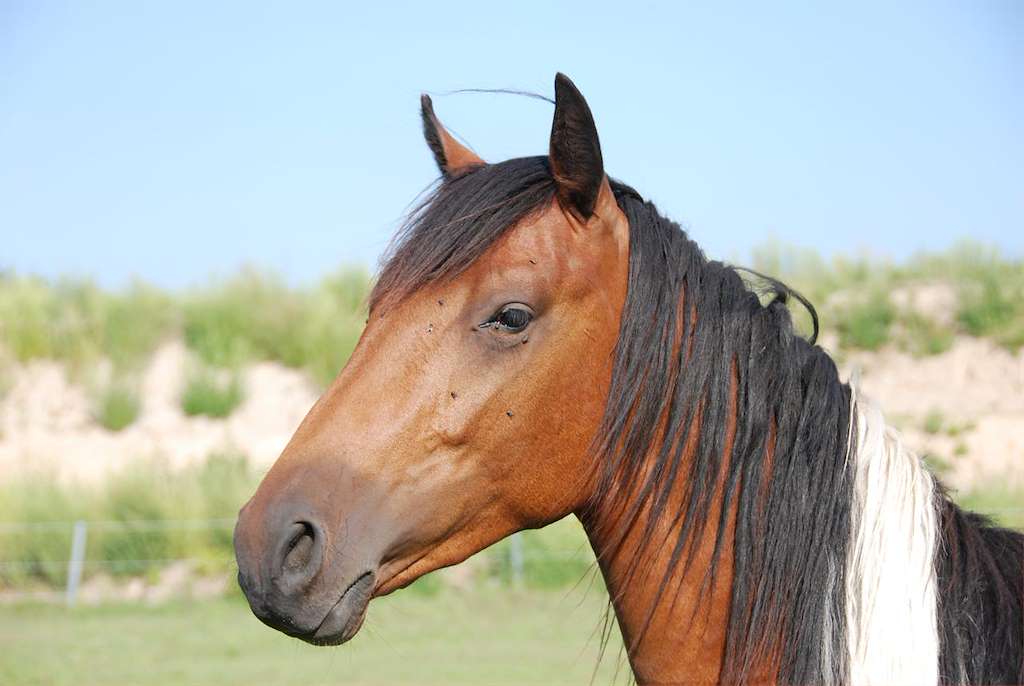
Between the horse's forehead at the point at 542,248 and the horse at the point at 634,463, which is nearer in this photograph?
the horse at the point at 634,463

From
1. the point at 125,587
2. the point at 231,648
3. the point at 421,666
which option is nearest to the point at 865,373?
the point at 421,666

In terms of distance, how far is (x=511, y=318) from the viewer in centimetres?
238

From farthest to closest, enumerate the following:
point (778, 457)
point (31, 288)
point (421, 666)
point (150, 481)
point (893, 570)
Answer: point (31, 288) → point (150, 481) → point (421, 666) → point (778, 457) → point (893, 570)

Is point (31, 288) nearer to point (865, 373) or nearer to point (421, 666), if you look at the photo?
point (421, 666)

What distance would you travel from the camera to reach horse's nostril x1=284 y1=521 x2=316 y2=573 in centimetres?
213

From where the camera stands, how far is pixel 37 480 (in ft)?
51.6

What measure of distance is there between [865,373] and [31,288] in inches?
663

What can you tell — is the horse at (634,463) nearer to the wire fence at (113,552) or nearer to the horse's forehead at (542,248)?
the horse's forehead at (542,248)

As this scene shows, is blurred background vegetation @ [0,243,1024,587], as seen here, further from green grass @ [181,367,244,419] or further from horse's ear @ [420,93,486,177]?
horse's ear @ [420,93,486,177]

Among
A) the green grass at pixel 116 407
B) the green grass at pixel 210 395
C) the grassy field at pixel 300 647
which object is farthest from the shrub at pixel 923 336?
the green grass at pixel 116 407

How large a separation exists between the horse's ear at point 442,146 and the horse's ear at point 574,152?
607mm

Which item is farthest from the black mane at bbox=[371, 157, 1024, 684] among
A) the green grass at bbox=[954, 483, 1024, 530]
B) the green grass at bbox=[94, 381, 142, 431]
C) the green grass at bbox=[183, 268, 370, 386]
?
the green grass at bbox=[94, 381, 142, 431]

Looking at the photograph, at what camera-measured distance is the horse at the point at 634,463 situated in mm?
2205

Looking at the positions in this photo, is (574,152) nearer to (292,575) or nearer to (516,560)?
(292,575)
